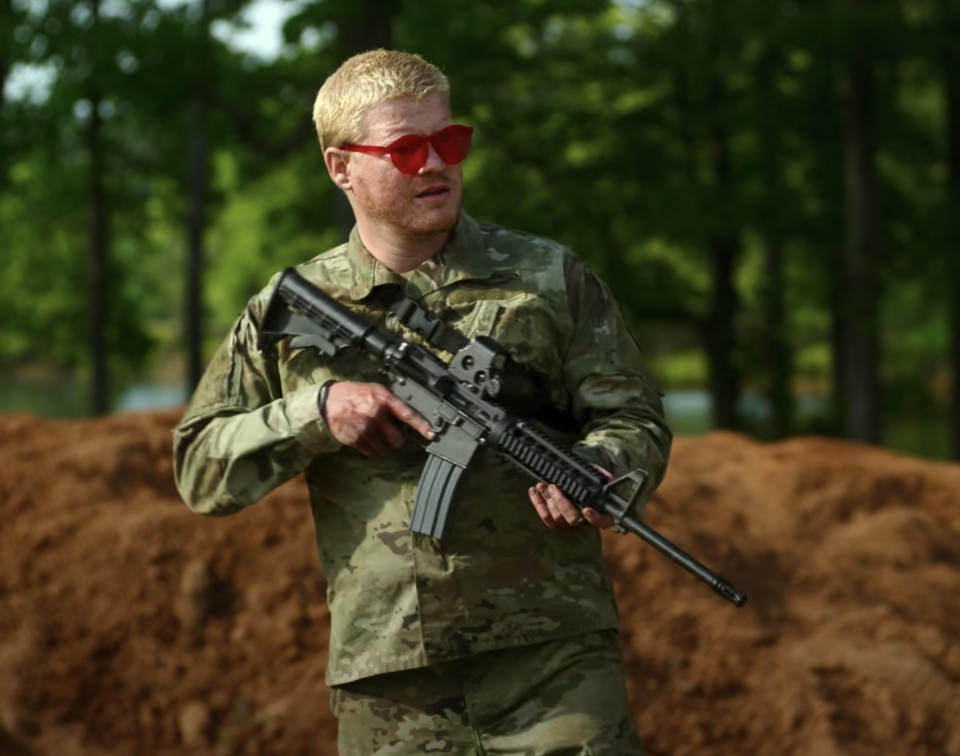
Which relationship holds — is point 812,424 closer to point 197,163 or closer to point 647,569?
point 197,163

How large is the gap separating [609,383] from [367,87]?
2.73 ft

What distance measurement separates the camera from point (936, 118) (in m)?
29.4

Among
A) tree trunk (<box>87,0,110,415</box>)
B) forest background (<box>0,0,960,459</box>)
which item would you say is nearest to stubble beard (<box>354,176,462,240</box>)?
forest background (<box>0,0,960,459</box>)

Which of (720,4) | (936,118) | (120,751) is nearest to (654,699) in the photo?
(120,751)

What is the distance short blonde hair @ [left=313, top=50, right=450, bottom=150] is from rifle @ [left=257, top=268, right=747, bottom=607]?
0.39 metres

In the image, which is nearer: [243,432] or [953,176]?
[243,432]

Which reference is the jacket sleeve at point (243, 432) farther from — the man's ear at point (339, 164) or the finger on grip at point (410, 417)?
the man's ear at point (339, 164)

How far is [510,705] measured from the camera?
3.35 meters

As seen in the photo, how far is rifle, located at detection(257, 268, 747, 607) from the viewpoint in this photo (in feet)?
10.2

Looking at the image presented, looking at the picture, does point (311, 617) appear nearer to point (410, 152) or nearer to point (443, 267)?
point (443, 267)

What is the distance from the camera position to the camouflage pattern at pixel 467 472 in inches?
132

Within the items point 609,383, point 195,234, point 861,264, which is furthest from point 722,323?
point 609,383

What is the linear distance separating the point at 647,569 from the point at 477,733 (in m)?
3.65

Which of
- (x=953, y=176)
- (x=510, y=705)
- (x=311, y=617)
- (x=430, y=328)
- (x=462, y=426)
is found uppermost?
(x=430, y=328)
